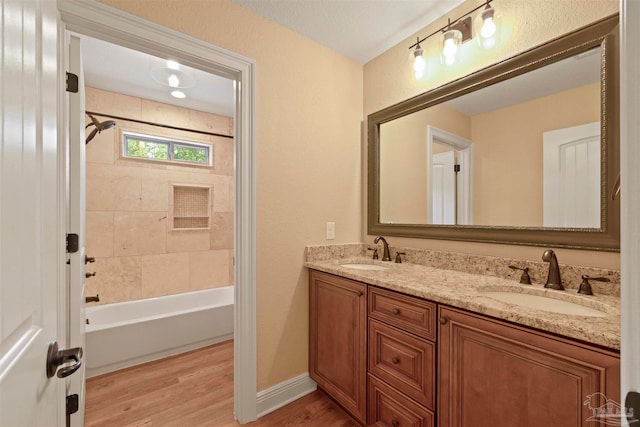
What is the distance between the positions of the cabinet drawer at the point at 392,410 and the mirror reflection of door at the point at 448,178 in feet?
3.40

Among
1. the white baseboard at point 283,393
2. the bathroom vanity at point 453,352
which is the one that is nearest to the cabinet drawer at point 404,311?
the bathroom vanity at point 453,352

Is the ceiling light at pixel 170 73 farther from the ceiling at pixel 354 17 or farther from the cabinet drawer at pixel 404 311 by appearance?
the cabinet drawer at pixel 404 311

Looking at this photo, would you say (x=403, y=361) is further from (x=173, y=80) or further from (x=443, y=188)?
(x=173, y=80)

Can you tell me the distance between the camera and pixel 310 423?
5.31ft

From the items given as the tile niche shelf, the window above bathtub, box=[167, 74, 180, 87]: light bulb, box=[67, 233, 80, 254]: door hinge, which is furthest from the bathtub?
box=[167, 74, 180, 87]: light bulb

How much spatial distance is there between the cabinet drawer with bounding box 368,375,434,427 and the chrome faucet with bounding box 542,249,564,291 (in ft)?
2.61

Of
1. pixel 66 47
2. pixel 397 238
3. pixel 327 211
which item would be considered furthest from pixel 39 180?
pixel 397 238

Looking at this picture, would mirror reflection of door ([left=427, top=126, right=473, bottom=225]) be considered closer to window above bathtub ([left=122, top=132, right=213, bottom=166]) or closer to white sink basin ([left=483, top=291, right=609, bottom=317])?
white sink basin ([left=483, top=291, right=609, bottom=317])

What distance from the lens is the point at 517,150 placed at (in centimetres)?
146

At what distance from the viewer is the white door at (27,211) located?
1.34 ft

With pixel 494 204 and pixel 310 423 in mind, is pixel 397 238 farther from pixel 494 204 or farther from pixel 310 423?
pixel 310 423

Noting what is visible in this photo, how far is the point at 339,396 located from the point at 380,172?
159 centimetres

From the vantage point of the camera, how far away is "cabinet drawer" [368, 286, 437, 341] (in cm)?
119

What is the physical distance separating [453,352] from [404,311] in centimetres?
26
